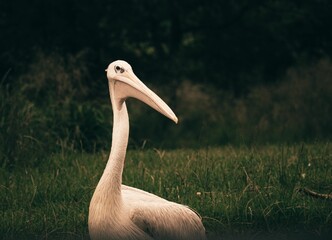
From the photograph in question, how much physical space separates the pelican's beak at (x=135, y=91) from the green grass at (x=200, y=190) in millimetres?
1103

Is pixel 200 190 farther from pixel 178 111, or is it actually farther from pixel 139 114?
pixel 178 111

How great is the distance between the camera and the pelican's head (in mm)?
4594

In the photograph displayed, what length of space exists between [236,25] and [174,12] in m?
1.72

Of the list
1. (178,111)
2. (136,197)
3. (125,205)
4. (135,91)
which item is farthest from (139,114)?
(125,205)

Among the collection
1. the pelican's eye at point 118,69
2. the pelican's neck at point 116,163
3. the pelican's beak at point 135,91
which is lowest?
the pelican's neck at point 116,163

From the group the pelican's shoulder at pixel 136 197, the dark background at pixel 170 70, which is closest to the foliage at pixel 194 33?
the dark background at pixel 170 70

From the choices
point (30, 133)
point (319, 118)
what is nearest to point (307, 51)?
point (319, 118)

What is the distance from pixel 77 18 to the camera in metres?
15.1

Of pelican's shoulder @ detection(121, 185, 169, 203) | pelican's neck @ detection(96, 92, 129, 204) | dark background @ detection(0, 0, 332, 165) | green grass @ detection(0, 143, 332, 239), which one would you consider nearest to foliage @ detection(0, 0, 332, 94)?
dark background @ detection(0, 0, 332, 165)

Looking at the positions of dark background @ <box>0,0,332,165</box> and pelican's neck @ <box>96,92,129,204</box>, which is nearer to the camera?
pelican's neck @ <box>96,92,129,204</box>

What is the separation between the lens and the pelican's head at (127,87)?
4594 mm

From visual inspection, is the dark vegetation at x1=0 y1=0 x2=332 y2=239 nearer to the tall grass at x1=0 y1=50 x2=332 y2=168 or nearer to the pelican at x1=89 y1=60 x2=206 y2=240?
the tall grass at x1=0 y1=50 x2=332 y2=168

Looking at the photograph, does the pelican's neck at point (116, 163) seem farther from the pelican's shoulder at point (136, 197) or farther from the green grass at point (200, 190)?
the green grass at point (200, 190)

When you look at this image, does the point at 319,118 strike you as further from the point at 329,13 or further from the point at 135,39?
the point at 135,39
